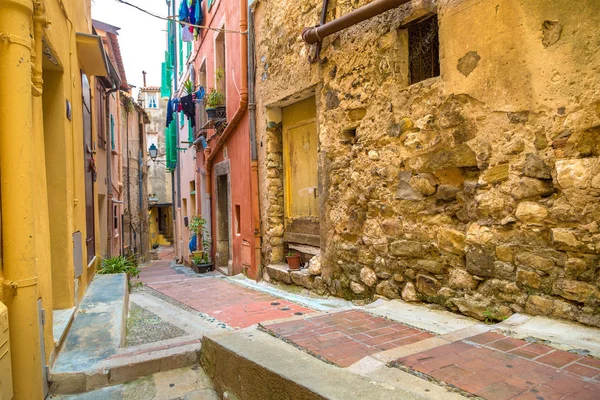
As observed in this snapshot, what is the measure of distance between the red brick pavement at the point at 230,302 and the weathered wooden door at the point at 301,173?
104 cm

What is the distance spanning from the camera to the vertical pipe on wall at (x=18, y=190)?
2.27m

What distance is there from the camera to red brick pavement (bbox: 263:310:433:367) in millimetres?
2678

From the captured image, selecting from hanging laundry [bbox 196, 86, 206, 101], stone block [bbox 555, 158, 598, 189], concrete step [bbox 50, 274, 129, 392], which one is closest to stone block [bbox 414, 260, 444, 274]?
stone block [bbox 555, 158, 598, 189]

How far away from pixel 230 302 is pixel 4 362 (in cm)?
330

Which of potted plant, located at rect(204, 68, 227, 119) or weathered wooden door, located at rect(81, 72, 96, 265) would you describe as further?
potted plant, located at rect(204, 68, 227, 119)

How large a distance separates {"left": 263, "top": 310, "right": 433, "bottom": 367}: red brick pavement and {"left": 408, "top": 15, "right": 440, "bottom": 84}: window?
2226 mm

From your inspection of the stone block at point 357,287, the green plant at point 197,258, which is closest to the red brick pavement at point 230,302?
the stone block at point 357,287

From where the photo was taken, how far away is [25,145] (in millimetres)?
2334

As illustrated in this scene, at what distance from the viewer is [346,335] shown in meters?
3.01

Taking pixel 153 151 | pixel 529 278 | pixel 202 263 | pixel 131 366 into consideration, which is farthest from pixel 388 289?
pixel 153 151

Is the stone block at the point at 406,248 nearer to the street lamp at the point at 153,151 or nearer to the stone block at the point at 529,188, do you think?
the stone block at the point at 529,188

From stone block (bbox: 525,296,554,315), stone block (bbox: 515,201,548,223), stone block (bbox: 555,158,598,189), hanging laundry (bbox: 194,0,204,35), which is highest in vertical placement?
hanging laundry (bbox: 194,0,204,35)

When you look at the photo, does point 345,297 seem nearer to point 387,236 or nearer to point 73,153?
point 387,236

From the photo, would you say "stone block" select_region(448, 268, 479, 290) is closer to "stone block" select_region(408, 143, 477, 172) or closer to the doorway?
"stone block" select_region(408, 143, 477, 172)
